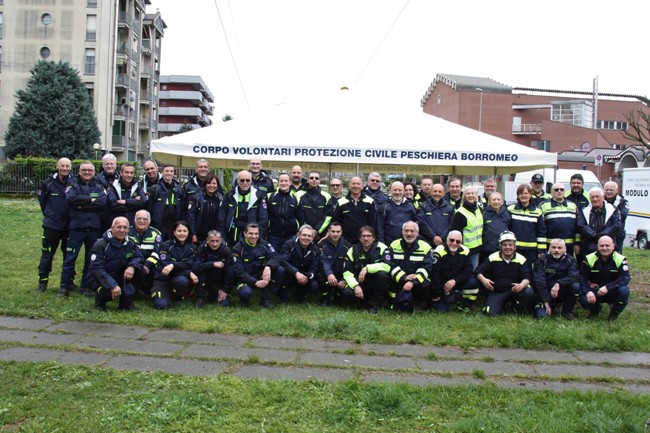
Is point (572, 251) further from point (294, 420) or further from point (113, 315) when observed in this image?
point (113, 315)

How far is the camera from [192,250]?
27.2 ft

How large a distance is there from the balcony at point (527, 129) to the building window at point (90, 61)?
52244 millimetres

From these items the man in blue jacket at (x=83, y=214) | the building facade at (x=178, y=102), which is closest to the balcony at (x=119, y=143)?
the building facade at (x=178, y=102)

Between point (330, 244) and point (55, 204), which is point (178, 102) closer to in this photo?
point (55, 204)

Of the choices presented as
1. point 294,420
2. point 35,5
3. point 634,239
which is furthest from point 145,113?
point 294,420

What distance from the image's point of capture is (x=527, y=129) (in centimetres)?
7562

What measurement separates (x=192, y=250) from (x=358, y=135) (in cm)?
366

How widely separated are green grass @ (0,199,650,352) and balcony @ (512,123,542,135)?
70.6 metres

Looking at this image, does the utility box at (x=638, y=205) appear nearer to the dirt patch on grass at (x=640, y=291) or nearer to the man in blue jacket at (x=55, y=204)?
the dirt patch on grass at (x=640, y=291)

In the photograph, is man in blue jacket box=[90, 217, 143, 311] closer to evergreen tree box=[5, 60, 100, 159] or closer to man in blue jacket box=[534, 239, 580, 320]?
man in blue jacket box=[534, 239, 580, 320]

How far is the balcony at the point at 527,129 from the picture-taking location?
244ft

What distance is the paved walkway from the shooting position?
5289 millimetres

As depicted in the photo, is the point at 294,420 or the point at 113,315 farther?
the point at 113,315

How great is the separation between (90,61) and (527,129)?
53.6 meters
